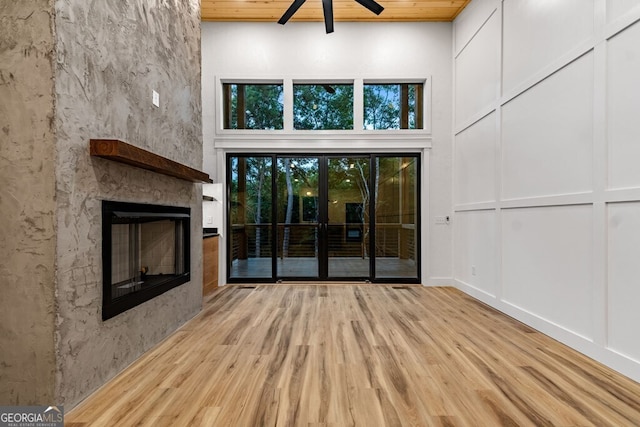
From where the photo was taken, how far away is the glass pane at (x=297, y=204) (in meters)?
4.87

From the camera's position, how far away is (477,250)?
3.95 m

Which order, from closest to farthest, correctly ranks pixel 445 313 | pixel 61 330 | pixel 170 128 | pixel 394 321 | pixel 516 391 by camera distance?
pixel 61 330
pixel 516 391
pixel 170 128
pixel 394 321
pixel 445 313

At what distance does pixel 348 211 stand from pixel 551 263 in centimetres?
274

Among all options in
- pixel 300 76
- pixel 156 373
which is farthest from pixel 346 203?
pixel 156 373

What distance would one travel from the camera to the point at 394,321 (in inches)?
119

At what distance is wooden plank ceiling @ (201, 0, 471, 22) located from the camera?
13.9 feet

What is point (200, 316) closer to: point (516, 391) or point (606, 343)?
point (516, 391)

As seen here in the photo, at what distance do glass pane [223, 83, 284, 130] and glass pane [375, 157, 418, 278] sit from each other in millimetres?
1794

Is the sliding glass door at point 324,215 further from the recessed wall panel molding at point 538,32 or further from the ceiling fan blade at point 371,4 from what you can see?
the ceiling fan blade at point 371,4

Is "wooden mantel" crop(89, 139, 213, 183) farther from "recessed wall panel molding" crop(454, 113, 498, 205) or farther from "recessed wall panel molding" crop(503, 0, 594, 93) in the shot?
"recessed wall panel molding" crop(454, 113, 498, 205)

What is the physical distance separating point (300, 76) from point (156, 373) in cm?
422

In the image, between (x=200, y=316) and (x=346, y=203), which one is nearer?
(x=200, y=316)

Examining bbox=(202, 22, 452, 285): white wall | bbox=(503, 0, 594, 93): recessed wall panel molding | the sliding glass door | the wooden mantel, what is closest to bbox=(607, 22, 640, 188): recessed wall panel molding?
bbox=(503, 0, 594, 93): recessed wall panel molding

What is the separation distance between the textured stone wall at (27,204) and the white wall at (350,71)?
3181mm
